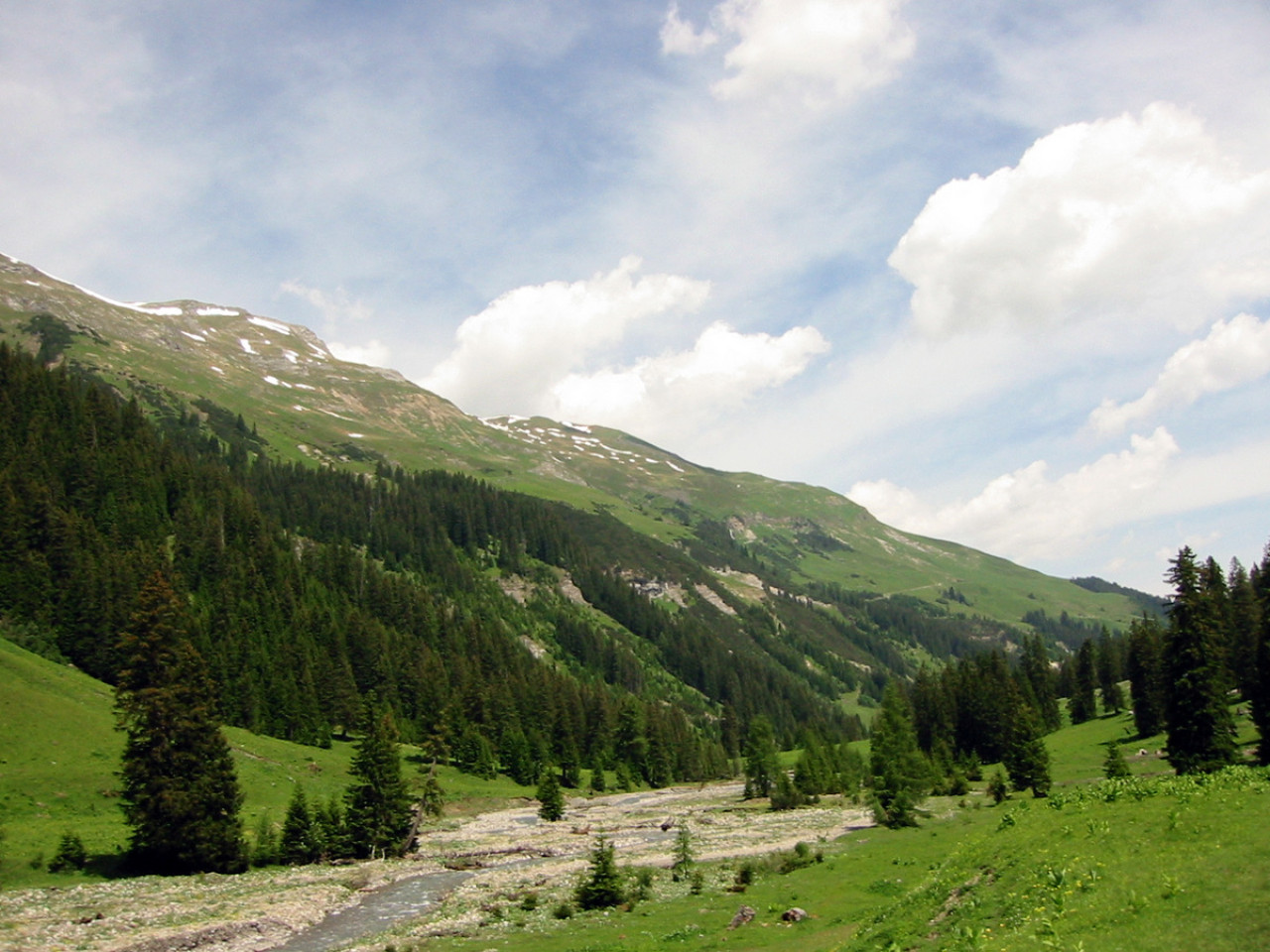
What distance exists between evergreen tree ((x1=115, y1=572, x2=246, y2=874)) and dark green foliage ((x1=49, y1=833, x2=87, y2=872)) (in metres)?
3.36

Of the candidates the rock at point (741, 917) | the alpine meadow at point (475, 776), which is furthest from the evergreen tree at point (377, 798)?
the rock at point (741, 917)

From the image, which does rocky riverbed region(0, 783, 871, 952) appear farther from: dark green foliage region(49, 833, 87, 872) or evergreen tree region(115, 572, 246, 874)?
dark green foliage region(49, 833, 87, 872)

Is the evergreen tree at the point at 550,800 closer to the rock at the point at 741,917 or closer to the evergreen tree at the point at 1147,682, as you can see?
the rock at the point at 741,917

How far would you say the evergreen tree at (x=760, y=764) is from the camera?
118625 millimetres

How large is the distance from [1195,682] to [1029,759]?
23.3 meters

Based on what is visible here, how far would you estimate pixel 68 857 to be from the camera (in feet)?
169

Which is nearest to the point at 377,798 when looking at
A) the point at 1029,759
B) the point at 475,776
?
the point at 475,776

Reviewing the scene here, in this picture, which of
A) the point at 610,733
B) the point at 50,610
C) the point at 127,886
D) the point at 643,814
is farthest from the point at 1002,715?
the point at 50,610

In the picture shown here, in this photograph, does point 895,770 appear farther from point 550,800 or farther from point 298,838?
point 298,838

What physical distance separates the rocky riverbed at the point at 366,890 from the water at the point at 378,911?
1.62ft

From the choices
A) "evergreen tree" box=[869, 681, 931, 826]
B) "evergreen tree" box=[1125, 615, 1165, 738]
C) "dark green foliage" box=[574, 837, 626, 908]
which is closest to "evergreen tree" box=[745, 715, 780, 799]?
"evergreen tree" box=[869, 681, 931, 826]

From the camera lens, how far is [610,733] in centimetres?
15825

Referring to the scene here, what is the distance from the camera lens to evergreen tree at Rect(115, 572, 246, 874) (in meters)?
55.8

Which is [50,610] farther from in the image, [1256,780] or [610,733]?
[1256,780]
